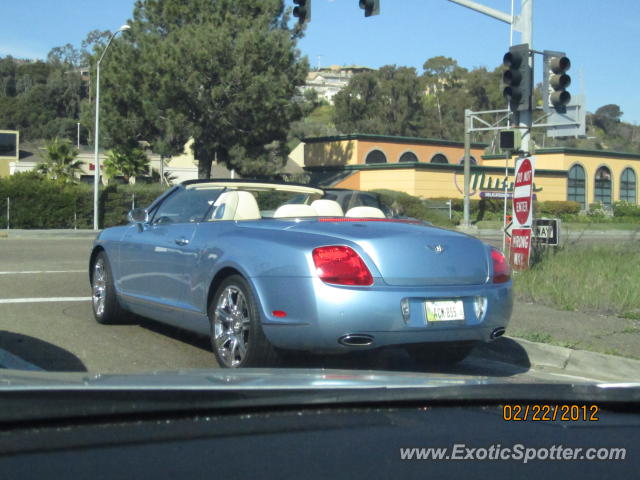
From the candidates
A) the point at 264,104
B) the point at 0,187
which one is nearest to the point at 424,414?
the point at 0,187

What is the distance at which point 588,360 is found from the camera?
22.0 feet

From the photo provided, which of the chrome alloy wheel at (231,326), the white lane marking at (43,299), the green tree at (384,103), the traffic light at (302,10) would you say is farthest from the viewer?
the green tree at (384,103)

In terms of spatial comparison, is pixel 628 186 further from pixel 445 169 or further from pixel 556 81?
pixel 556 81

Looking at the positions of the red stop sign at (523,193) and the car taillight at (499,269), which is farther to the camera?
the red stop sign at (523,193)

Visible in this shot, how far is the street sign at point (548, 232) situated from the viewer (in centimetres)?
1262

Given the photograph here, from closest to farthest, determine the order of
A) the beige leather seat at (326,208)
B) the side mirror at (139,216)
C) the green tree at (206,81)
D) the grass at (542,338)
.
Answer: the beige leather seat at (326,208), the grass at (542,338), the side mirror at (139,216), the green tree at (206,81)

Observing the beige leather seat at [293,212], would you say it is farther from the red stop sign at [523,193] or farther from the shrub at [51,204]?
the shrub at [51,204]

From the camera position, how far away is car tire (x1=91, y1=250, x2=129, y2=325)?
7.95 meters

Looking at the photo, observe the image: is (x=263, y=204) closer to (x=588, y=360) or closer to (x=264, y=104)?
(x=588, y=360)

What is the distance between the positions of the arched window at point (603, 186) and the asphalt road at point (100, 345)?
179ft

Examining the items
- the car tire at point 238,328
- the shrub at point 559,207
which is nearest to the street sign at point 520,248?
the car tire at point 238,328

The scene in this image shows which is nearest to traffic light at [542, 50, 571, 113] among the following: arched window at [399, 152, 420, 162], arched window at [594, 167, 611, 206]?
arched window at [399, 152, 420, 162]

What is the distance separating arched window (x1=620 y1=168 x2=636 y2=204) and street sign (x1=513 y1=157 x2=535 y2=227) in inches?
2106
